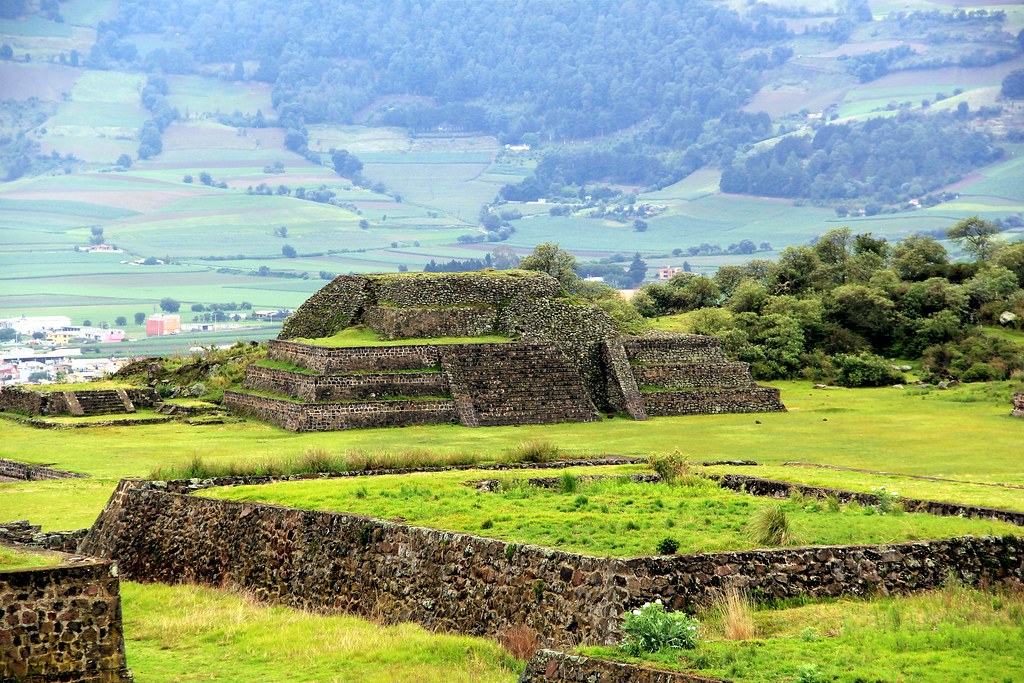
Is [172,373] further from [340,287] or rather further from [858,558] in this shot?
[858,558]

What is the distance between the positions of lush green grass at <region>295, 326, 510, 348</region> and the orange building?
12865 cm

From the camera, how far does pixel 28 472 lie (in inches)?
1468

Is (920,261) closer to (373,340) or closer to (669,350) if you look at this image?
(669,350)

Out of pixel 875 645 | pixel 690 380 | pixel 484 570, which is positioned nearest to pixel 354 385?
pixel 690 380

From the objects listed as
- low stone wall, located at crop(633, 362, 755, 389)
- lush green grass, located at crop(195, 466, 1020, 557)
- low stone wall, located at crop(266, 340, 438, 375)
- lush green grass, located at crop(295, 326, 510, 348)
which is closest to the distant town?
lush green grass, located at crop(295, 326, 510, 348)

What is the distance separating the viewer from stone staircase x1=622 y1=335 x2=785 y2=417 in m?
52.2

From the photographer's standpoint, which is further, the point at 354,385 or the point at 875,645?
the point at 354,385

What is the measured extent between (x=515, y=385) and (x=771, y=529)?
31.6 meters

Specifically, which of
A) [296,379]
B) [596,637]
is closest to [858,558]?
[596,637]

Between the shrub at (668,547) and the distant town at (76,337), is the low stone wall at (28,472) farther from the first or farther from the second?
the distant town at (76,337)

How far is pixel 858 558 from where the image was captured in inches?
729

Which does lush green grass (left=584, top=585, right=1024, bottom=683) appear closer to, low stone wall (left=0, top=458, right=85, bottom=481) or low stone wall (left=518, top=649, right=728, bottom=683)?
low stone wall (left=518, top=649, right=728, bottom=683)

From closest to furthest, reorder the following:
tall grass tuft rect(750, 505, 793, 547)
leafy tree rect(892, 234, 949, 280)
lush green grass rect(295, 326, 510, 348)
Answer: tall grass tuft rect(750, 505, 793, 547), lush green grass rect(295, 326, 510, 348), leafy tree rect(892, 234, 949, 280)

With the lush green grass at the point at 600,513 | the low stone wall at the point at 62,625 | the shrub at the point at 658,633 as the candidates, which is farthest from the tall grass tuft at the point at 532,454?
the shrub at the point at 658,633
